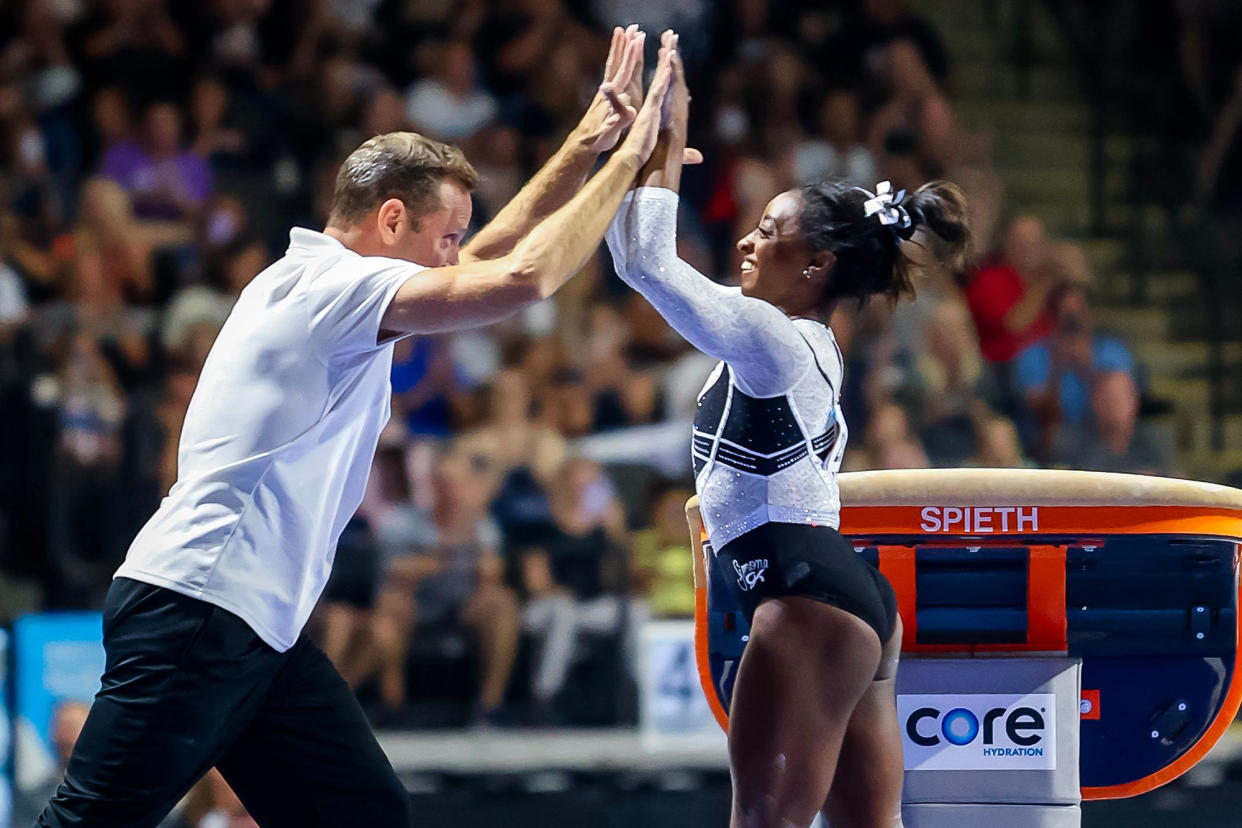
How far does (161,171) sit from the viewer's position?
720 cm

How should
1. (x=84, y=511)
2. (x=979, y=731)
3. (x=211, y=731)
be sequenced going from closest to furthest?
(x=211, y=731) < (x=979, y=731) < (x=84, y=511)

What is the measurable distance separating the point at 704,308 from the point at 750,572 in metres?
Answer: 0.49

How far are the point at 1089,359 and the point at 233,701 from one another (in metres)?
5.16

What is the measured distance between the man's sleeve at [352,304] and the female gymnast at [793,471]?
1.47 feet

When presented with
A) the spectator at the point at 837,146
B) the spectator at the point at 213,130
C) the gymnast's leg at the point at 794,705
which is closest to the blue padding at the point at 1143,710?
the gymnast's leg at the point at 794,705

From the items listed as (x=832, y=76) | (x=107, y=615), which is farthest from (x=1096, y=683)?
(x=832, y=76)

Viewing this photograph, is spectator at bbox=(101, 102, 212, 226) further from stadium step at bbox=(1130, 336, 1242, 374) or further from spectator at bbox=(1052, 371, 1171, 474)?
stadium step at bbox=(1130, 336, 1242, 374)

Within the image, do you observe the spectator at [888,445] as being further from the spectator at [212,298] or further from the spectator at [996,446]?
the spectator at [212,298]

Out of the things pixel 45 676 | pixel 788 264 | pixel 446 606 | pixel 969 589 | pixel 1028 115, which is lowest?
pixel 45 676

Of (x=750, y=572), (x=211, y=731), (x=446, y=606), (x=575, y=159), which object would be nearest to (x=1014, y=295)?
(x=446, y=606)

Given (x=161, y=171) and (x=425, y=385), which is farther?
(x=161, y=171)

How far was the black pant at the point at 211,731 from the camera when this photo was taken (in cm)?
259

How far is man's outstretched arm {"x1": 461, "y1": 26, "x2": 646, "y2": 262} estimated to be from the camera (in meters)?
3.02

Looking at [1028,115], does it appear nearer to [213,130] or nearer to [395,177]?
[213,130]
